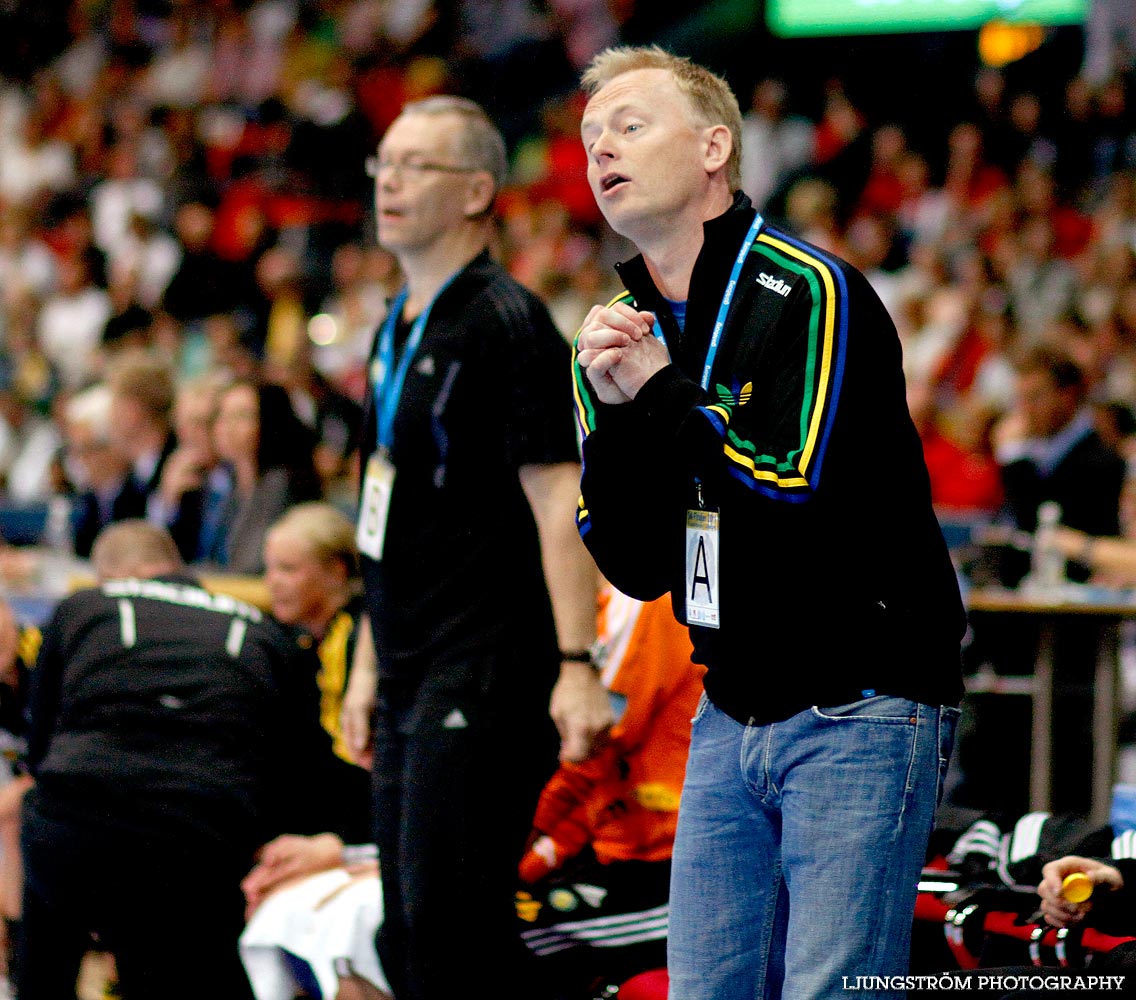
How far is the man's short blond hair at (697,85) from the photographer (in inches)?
91.5

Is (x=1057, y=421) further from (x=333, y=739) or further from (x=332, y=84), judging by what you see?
(x=332, y=84)

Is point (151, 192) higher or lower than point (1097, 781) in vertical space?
higher

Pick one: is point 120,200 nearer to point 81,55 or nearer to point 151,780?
point 81,55

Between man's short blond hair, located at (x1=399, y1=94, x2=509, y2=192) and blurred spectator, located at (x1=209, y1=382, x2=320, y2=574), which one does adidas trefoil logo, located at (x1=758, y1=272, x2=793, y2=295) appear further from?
blurred spectator, located at (x1=209, y1=382, x2=320, y2=574)

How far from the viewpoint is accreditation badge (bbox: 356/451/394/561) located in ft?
10.3

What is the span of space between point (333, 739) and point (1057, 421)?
3415mm

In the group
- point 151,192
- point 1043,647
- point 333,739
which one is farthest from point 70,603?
point 151,192

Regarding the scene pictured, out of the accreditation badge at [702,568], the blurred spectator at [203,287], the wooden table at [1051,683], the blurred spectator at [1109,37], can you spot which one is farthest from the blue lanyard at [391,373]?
the blurred spectator at [1109,37]

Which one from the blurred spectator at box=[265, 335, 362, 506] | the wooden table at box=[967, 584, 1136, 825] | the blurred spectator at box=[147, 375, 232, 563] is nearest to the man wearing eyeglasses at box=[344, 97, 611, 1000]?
the wooden table at box=[967, 584, 1136, 825]

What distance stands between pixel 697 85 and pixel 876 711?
921mm

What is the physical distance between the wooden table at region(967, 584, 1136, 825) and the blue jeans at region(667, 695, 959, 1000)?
3698 mm

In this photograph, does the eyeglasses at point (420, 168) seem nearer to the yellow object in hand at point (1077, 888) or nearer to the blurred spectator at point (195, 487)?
the yellow object in hand at point (1077, 888)

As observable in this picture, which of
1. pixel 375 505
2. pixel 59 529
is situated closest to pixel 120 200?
pixel 59 529

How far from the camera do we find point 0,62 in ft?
52.2
